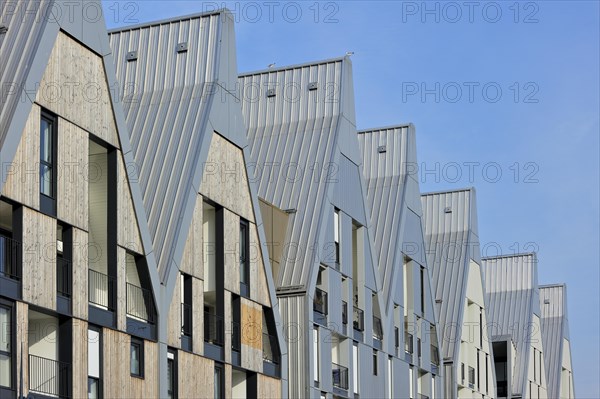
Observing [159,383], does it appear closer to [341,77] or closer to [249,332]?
[249,332]

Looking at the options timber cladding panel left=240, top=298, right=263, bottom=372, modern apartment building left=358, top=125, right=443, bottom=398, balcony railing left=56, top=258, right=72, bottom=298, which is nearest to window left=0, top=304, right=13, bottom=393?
balcony railing left=56, top=258, right=72, bottom=298

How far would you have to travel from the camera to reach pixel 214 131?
144 feet

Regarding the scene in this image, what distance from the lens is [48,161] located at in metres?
34.8

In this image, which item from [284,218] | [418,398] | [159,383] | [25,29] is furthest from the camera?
[418,398]

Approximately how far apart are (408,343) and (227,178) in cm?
2060

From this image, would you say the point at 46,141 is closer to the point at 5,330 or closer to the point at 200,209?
the point at 5,330

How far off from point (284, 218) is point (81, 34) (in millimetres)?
17056

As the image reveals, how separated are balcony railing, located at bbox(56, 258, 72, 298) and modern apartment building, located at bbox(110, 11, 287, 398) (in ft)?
16.3

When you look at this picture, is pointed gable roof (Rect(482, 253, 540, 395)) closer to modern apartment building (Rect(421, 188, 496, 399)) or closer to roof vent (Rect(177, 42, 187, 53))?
modern apartment building (Rect(421, 188, 496, 399))

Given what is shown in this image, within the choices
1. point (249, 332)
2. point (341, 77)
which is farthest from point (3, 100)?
point (341, 77)

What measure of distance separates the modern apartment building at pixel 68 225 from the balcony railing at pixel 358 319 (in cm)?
1682

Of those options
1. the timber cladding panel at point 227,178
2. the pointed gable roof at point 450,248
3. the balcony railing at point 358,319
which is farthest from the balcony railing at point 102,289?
the pointed gable roof at point 450,248

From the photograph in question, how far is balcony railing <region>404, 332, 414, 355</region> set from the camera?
61.4m

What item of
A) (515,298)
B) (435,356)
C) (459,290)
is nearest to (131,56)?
(435,356)
